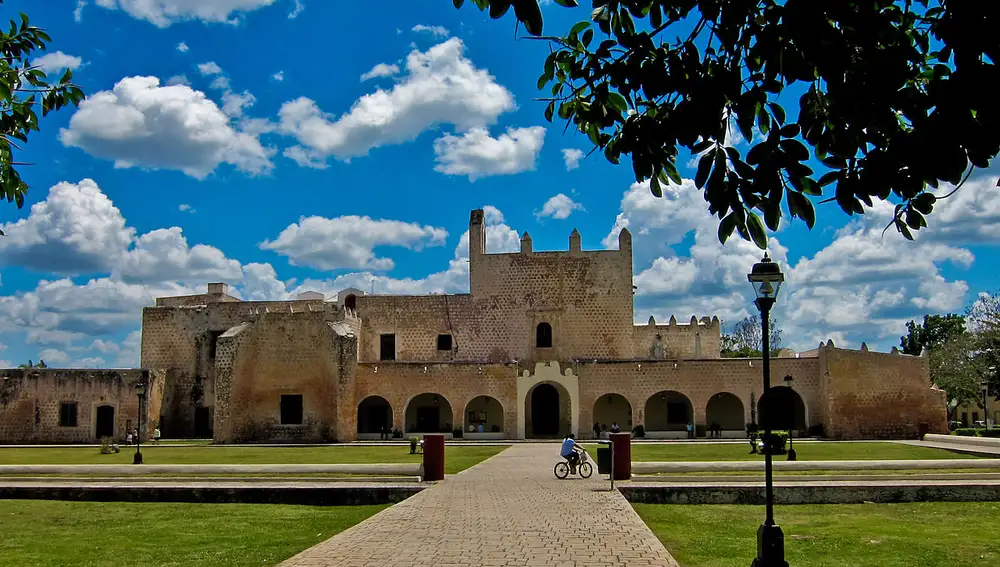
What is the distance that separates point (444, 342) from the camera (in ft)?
131

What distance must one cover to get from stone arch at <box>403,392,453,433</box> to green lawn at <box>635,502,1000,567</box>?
25200 mm

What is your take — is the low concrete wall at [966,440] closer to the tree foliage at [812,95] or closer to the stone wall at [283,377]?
the stone wall at [283,377]

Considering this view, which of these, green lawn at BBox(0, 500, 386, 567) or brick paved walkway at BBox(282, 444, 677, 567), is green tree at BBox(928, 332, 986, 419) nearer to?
brick paved walkway at BBox(282, 444, 677, 567)

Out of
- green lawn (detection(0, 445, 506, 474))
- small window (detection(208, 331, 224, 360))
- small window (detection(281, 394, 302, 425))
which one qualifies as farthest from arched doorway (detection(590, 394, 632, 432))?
small window (detection(208, 331, 224, 360))

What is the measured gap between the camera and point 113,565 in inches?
335

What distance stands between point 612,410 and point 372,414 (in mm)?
10696

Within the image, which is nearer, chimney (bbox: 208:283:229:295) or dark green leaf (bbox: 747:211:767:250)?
dark green leaf (bbox: 747:211:767:250)

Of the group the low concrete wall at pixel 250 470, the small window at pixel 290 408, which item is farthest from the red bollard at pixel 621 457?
the small window at pixel 290 408

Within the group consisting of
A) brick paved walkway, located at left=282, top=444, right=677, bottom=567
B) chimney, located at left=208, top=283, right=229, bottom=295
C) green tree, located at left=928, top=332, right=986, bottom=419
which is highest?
chimney, located at left=208, top=283, right=229, bottom=295

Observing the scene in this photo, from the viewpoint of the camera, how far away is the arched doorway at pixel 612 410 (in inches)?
1460

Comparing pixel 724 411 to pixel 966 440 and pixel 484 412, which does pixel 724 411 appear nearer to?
pixel 484 412

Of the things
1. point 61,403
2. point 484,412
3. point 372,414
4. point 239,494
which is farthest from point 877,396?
point 61,403

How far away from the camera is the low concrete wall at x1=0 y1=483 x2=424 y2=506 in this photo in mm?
13781

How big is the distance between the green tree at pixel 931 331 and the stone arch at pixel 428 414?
46.6 m
